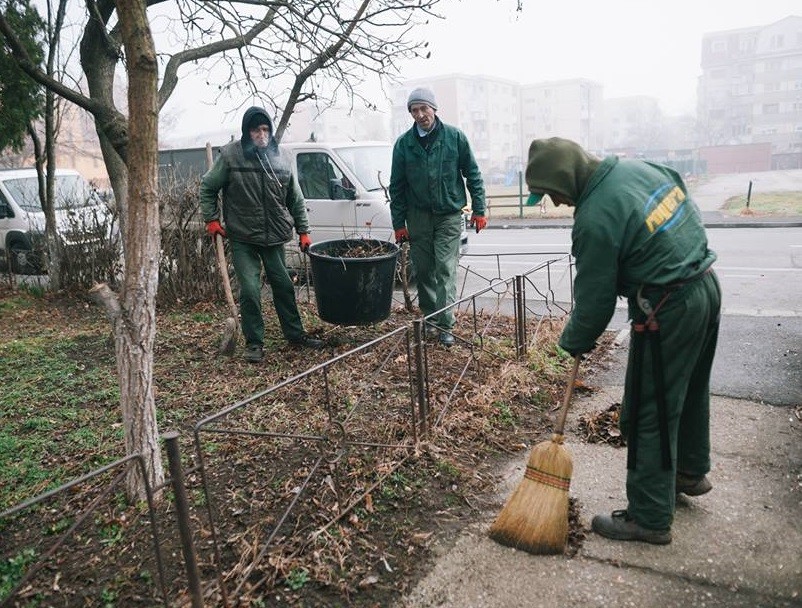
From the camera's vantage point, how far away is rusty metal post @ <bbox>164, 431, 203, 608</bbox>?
196 cm

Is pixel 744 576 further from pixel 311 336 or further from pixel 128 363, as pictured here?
pixel 311 336

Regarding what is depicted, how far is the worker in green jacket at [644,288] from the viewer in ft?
7.88

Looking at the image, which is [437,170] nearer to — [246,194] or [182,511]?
[246,194]

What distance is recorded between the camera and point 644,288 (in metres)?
2.46

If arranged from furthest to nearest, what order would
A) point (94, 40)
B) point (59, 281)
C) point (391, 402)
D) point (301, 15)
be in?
point (59, 281), point (94, 40), point (301, 15), point (391, 402)

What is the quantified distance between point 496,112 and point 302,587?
83003mm

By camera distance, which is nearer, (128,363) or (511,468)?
(128,363)

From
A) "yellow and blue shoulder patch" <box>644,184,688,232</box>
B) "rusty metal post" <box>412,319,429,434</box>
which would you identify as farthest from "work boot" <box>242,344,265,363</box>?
"yellow and blue shoulder patch" <box>644,184,688,232</box>

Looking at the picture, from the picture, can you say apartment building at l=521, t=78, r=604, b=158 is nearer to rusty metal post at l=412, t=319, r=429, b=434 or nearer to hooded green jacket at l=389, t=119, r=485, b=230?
hooded green jacket at l=389, t=119, r=485, b=230

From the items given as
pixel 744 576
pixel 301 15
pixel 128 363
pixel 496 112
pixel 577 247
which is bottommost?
pixel 744 576

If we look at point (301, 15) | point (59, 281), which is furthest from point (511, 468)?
point (59, 281)

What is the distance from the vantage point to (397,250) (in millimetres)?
5082

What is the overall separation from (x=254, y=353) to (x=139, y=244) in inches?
94.3

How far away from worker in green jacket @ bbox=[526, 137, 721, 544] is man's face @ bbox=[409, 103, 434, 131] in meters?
2.42
